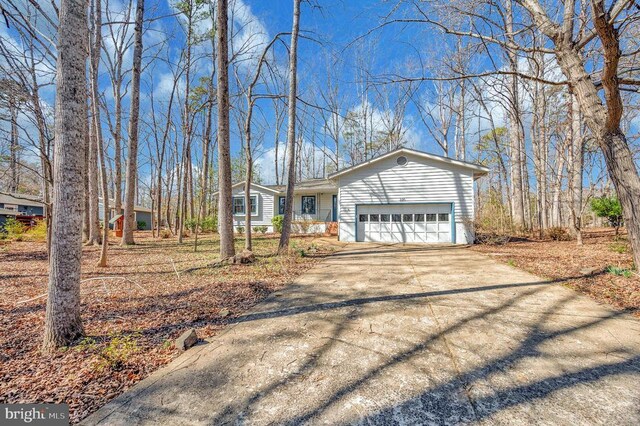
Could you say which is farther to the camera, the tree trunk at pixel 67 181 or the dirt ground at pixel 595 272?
the dirt ground at pixel 595 272

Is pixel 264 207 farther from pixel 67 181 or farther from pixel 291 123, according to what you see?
pixel 67 181

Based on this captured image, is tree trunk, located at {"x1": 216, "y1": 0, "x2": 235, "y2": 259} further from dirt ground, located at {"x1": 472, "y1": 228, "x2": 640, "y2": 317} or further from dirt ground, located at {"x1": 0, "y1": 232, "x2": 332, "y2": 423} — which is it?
dirt ground, located at {"x1": 472, "y1": 228, "x2": 640, "y2": 317}

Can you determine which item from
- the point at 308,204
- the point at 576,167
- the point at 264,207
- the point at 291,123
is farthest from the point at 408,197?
the point at 264,207

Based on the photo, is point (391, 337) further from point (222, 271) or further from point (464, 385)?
point (222, 271)

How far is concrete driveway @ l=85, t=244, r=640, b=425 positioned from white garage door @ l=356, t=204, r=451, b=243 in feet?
25.3

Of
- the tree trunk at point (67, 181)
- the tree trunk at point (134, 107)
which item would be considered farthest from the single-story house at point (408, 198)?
the tree trunk at point (67, 181)

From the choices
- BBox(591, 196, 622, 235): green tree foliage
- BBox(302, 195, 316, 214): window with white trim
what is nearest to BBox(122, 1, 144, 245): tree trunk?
BBox(302, 195, 316, 214): window with white trim

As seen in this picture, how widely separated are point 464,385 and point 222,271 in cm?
494

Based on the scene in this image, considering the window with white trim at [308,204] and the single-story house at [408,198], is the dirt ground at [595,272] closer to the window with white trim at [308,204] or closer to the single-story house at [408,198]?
the single-story house at [408,198]

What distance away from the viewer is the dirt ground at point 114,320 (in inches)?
76.3

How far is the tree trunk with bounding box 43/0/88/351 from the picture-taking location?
7.72 feet

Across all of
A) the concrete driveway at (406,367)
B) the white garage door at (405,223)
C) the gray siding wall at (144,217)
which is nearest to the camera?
the concrete driveway at (406,367)

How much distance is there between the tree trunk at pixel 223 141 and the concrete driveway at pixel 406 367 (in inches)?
133

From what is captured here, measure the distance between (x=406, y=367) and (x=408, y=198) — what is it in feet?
33.4
